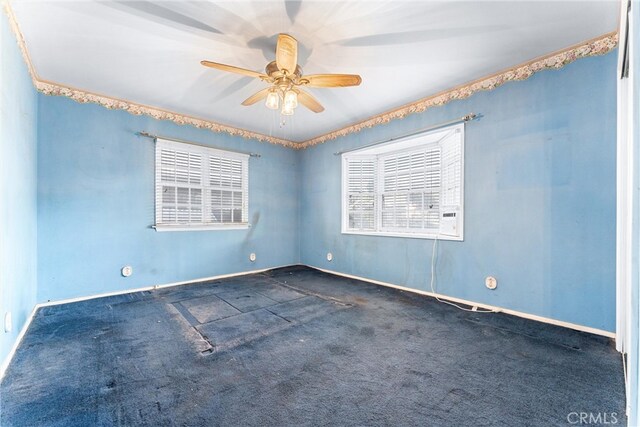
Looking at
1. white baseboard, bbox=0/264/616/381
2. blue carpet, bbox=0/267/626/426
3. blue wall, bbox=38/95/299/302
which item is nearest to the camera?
blue carpet, bbox=0/267/626/426

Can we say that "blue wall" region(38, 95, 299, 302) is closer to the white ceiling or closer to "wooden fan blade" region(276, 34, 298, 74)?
the white ceiling

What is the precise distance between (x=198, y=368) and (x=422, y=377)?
5.12 feet

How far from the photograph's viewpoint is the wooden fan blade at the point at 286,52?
197 cm

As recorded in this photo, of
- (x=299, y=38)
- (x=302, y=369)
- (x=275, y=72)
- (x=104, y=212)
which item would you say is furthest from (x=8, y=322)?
(x=299, y=38)

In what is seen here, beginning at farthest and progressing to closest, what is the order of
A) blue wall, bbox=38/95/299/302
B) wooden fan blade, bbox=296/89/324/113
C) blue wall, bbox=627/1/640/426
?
blue wall, bbox=38/95/299/302 < wooden fan blade, bbox=296/89/324/113 < blue wall, bbox=627/1/640/426

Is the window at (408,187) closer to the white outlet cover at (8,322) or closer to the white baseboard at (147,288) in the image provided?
the white baseboard at (147,288)

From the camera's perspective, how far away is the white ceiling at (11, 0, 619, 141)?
2.08 meters

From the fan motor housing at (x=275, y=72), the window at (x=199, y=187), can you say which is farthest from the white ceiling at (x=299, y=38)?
the window at (x=199, y=187)

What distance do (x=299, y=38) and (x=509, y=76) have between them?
2311mm

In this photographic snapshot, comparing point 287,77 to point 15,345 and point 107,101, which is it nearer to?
point 107,101

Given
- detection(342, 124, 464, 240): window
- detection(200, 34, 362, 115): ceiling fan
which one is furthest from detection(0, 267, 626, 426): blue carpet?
detection(200, 34, 362, 115): ceiling fan

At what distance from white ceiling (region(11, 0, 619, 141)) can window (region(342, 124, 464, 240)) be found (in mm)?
807

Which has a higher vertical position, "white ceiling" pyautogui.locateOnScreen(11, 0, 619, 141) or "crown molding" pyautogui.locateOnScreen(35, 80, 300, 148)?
"white ceiling" pyautogui.locateOnScreen(11, 0, 619, 141)

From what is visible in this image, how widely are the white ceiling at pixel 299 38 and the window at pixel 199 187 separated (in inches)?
42.4
